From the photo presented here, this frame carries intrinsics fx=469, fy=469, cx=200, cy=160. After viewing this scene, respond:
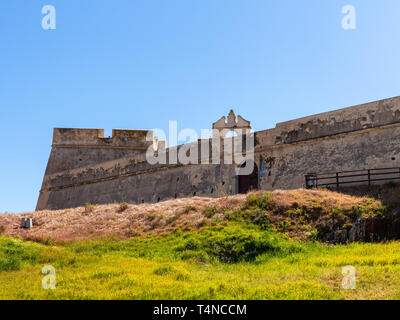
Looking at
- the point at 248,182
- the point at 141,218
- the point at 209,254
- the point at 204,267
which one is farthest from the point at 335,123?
the point at 204,267

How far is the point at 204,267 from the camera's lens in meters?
9.98

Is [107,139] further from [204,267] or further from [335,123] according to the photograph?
[204,267]

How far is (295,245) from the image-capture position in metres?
10.8

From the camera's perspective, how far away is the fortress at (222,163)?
15062 mm

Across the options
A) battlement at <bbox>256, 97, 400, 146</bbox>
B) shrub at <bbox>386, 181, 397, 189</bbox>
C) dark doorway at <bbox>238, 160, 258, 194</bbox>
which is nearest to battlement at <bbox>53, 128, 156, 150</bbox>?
dark doorway at <bbox>238, 160, 258, 194</bbox>

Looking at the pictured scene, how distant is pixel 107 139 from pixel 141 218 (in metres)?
12.5

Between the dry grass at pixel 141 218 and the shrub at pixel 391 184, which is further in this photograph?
the shrub at pixel 391 184

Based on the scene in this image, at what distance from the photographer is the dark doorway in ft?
58.3

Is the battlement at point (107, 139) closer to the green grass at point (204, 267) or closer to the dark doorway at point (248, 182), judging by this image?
the dark doorway at point (248, 182)

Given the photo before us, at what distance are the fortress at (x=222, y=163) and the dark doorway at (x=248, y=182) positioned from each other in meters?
0.02

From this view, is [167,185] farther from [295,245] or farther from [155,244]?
[295,245]

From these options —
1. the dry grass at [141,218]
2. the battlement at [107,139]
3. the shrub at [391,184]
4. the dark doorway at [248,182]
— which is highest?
the battlement at [107,139]

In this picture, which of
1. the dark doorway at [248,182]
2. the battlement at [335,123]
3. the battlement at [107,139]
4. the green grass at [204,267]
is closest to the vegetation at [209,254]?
the green grass at [204,267]

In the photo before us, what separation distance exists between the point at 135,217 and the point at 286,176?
558 centimetres
